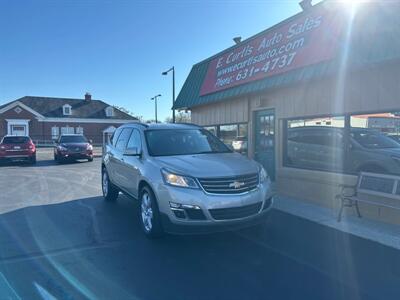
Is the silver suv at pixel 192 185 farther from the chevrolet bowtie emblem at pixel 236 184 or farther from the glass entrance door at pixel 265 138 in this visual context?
the glass entrance door at pixel 265 138

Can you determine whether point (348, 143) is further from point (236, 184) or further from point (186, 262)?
point (186, 262)

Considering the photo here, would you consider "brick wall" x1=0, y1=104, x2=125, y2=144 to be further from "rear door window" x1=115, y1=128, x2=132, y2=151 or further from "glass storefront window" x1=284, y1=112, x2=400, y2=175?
"glass storefront window" x1=284, y1=112, x2=400, y2=175

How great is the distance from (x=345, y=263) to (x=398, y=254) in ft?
2.96

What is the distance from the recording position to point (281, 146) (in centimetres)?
921

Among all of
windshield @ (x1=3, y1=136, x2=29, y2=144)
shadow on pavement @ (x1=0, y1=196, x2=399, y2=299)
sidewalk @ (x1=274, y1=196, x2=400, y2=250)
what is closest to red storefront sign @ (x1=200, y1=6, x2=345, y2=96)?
sidewalk @ (x1=274, y1=196, x2=400, y2=250)

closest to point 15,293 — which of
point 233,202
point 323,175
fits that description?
point 233,202

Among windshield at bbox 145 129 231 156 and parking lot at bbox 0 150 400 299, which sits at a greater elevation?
windshield at bbox 145 129 231 156

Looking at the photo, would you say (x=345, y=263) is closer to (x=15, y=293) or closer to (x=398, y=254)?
(x=398, y=254)

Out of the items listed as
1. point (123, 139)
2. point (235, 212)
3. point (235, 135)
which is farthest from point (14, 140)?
point (235, 212)

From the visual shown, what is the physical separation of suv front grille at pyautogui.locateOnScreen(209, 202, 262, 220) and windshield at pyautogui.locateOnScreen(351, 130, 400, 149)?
10.5ft

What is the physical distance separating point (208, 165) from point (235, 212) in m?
0.82

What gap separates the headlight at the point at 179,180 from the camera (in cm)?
491

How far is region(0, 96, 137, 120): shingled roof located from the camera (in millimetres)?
46812

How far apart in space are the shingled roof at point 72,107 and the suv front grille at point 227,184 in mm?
46176
